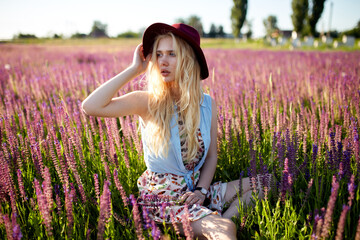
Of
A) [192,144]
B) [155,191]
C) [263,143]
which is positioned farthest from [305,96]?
[155,191]

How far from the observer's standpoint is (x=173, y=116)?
1724mm

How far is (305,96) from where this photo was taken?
11.2ft

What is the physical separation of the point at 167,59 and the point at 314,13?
4754 cm

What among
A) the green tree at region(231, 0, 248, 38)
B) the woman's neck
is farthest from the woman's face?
the green tree at region(231, 0, 248, 38)

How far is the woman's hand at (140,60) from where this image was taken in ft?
5.64

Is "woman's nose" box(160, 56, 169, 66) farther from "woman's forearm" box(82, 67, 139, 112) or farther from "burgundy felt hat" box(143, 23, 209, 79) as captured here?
"woman's forearm" box(82, 67, 139, 112)

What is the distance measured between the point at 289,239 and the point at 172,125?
97 centimetres

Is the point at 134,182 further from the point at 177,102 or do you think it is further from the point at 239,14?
the point at 239,14

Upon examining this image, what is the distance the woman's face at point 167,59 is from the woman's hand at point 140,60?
0.15 metres

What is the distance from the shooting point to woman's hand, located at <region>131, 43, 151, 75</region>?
1720 millimetres

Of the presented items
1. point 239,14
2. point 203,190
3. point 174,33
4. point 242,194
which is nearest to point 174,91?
point 174,33

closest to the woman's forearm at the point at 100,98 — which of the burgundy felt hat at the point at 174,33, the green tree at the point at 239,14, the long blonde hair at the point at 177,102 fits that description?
the long blonde hair at the point at 177,102

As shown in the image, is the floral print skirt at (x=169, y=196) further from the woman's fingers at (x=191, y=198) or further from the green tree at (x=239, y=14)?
the green tree at (x=239, y=14)

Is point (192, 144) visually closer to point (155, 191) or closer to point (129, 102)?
point (155, 191)
